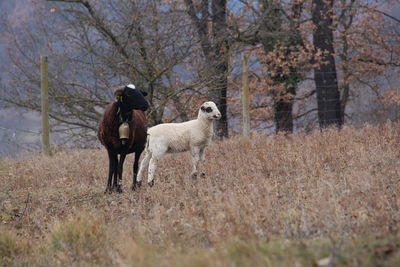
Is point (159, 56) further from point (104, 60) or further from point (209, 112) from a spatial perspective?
point (209, 112)

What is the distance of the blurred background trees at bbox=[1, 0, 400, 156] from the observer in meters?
15.4

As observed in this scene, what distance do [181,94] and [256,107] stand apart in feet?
19.7

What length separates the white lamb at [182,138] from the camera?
30.9 ft

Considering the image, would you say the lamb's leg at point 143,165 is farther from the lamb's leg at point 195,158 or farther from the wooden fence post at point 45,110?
the wooden fence post at point 45,110

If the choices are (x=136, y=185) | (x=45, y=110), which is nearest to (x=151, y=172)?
(x=136, y=185)

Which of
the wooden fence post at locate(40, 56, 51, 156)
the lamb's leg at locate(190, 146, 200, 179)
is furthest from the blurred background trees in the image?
the lamb's leg at locate(190, 146, 200, 179)

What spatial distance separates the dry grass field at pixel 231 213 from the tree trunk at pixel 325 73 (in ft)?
27.2

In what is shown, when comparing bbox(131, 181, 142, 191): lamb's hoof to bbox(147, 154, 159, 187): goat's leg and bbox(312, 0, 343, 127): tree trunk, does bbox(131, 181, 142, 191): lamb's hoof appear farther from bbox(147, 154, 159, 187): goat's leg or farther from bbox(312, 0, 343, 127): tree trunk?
bbox(312, 0, 343, 127): tree trunk

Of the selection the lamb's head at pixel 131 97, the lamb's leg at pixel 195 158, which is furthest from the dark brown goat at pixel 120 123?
the lamb's leg at pixel 195 158

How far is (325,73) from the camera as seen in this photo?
19672mm

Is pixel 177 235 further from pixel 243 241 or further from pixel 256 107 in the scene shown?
pixel 256 107

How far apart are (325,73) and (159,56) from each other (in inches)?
284

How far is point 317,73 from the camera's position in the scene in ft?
63.9

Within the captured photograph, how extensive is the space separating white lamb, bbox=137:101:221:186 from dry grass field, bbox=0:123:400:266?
0.36m
